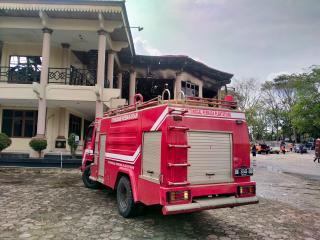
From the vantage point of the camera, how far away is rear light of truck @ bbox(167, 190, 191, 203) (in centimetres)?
477

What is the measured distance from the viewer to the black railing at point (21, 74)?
17922 mm

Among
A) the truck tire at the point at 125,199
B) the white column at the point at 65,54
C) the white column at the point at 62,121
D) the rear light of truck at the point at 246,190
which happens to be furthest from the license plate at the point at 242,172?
the white column at the point at 65,54

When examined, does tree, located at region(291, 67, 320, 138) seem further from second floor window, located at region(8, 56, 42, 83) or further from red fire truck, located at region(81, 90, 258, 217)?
red fire truck, located at region(81, 90, 258, 217)

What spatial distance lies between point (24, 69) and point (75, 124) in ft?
16.1

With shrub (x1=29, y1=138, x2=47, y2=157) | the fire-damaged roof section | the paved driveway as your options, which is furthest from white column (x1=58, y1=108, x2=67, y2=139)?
the paved driveway

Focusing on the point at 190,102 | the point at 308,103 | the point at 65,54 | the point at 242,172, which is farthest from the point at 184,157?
the point at 308,103

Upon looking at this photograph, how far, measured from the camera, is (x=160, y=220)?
19.7 feet

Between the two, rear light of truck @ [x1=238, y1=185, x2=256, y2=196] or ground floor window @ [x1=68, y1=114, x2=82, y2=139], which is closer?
rear light of truck @ [x1=238, y1=185, x2=256, y2=196]

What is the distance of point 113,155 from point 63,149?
11.3m

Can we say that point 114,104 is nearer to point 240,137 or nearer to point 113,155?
point 113,155

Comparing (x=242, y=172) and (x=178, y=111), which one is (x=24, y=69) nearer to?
(x=178, y=111)

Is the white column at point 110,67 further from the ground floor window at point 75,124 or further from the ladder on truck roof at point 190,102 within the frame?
the ladder on truck roof at point 190,102

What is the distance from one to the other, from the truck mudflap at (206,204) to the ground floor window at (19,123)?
50.3ft

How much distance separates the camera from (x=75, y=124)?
66.1 feet
